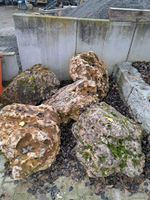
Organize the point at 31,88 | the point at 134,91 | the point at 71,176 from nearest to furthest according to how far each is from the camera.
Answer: the point at 71,176 < the point at 134,91 < the point at 31,88

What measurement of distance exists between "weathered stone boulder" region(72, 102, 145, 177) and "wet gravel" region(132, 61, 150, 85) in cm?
143

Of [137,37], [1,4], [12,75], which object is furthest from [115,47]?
[1,4]

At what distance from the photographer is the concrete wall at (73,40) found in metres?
4.51

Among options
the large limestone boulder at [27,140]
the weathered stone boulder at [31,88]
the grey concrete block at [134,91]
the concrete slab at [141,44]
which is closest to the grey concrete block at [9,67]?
the weathered stone boulder at [31,88]

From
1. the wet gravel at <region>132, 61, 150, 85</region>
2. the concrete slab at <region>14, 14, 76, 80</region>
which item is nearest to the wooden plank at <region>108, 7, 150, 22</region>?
the concrete slab at <region>14, 14, 76, 80</region>

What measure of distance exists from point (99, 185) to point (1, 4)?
1125 cm

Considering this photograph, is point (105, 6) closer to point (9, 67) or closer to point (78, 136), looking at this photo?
point (9, 67)

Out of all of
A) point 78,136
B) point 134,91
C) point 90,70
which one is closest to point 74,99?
point 78,136

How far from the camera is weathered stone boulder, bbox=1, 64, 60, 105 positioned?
15.2 feet

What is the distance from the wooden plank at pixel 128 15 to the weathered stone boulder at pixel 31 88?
1.80m

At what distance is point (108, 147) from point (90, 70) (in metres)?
1.75

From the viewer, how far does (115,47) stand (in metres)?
4.93

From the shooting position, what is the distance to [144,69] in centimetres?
491

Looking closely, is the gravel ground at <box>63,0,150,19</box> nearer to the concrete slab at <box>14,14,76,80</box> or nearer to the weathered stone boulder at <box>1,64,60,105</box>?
A: the concrete slab at <box>14,14,76,80</box>
